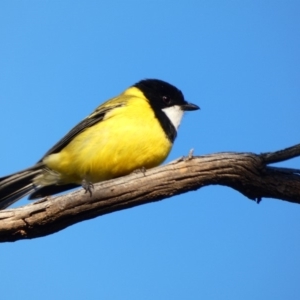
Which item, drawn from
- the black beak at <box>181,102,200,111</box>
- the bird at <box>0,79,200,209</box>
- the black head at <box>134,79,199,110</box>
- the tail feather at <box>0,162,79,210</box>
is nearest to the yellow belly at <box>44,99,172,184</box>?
the bird at <box>0,79,200,209</box>

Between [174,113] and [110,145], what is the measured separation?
A: 131cm

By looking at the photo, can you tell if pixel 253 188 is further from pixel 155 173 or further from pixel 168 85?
pixel 168 85

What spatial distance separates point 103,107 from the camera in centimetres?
695

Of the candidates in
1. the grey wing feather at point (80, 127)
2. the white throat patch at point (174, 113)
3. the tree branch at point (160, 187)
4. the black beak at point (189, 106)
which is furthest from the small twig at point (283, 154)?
the black beak at point (189, 106)

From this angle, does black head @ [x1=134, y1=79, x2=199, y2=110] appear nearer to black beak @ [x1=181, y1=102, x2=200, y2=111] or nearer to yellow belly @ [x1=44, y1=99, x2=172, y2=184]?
black beak @ [x1=181, y1=102, x2=200, y2=111]

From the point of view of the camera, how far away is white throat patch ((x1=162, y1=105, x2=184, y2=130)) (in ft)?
22.9

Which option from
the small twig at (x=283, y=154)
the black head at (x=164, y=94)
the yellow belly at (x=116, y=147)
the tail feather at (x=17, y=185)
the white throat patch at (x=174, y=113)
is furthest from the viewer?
the black head at (x=164, y=94)

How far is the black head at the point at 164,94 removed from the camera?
728cm

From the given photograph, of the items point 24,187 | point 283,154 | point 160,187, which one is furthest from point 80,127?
point 283,154

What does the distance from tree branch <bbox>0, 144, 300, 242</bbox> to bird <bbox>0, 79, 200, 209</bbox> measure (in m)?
0.65

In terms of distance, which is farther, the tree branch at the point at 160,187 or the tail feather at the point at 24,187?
the tail feather at the point at 24,187

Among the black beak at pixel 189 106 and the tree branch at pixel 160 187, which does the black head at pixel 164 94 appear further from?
the tree branch at pixel 160 187

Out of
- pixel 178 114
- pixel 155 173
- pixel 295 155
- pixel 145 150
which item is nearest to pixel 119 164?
pixel 145 150

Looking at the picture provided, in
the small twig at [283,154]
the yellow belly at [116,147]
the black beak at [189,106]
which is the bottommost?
the small twig at [283,154]
